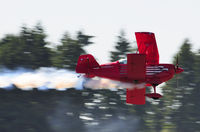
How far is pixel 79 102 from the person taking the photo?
43344mm

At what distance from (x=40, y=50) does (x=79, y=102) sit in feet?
30.1

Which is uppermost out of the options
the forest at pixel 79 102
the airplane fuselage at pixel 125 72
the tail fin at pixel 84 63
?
the tail fin at pixel 84 63

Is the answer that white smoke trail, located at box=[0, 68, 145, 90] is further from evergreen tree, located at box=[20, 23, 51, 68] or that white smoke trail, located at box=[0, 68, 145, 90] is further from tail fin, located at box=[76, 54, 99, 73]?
evergreen tree, located at box=[20, 23, 51, 68]

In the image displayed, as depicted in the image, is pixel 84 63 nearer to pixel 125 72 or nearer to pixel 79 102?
pixel 125 72

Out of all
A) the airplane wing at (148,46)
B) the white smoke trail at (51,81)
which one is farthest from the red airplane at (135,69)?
the white smoke trail at (51,81)

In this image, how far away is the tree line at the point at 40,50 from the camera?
45.0m

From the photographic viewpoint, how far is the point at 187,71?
52844 millimetres

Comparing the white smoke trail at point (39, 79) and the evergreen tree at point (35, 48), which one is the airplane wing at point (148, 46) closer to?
the white smoke trail at point (39, 79)

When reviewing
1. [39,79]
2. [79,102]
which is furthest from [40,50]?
[39,79]

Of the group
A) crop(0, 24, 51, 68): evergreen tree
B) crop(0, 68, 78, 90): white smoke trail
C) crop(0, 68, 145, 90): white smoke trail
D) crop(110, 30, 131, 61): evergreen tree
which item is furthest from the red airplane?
crop(110, 30, 131, 61): evergreen tree

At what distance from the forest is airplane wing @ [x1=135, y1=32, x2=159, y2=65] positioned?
2385 centimetres

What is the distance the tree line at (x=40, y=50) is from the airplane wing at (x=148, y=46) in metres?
26.1

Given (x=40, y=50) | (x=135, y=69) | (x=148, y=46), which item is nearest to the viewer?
(x=135, y=69)

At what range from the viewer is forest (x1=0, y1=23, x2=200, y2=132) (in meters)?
44.2
